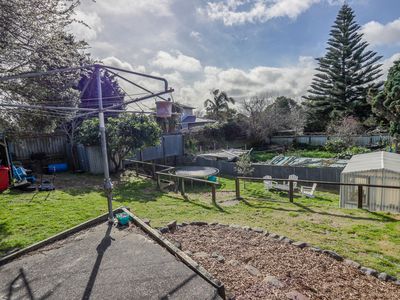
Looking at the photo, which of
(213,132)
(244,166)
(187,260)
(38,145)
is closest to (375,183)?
(244,166)

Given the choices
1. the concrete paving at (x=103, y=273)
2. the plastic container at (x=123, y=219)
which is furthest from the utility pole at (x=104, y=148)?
the concrete paving at (x=103, y=273)

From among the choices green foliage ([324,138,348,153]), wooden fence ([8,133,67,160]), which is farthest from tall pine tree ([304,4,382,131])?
wooden fence ([8,133,67,160])

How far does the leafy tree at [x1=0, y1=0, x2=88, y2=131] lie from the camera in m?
3.82

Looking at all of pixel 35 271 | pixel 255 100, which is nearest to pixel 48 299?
pixel 35 271

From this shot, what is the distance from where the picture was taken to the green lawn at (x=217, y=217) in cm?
397

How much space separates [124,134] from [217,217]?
590 cm

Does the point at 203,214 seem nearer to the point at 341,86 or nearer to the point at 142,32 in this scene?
the point at 142,32

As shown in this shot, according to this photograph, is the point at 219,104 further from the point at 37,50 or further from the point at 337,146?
the point at 37,50

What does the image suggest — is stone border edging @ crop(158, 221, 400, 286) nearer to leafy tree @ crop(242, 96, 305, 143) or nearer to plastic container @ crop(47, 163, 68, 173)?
plastic container @ crop(47, 163, 68, 173)

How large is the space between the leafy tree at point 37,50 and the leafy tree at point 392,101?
17.3 metres

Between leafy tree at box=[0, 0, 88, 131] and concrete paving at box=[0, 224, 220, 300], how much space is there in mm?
3187

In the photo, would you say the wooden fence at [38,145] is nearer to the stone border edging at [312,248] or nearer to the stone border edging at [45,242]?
the stone border edging at [45,242]

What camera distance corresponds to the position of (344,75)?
1056 inches

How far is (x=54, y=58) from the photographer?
464 centimetres
